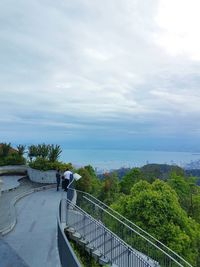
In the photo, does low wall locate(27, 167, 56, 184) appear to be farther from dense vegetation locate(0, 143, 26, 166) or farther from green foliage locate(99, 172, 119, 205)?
green foliage locate(99, 172, 119, 205)

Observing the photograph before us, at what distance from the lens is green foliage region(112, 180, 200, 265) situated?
1154 inches

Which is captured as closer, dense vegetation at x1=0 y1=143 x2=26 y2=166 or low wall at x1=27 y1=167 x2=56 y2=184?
low wall at x1=27 y1=167 x2=56 y2=184

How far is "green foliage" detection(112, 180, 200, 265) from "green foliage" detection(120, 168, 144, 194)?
32.0m

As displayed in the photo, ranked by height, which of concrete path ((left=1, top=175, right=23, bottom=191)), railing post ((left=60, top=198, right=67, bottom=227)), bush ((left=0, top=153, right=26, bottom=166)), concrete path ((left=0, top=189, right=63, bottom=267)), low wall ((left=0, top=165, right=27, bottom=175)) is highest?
bush ((left=0, top=153, right=26, bottom=166))

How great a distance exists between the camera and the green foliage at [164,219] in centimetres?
2931

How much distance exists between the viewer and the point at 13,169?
41.5 m

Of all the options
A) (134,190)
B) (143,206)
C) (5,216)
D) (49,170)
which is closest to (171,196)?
(143,206)

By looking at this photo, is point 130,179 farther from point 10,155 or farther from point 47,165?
point 47,165

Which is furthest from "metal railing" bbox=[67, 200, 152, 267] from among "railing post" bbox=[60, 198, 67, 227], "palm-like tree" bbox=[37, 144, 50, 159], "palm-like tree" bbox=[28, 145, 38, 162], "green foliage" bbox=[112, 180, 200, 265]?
"palm-like tree" bbox=[28, 145, 38, 162]

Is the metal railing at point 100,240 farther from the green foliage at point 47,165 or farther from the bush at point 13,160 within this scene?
the bush at point 13,160

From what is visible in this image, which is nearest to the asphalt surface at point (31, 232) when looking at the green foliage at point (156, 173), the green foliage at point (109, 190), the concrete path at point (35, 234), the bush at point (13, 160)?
the concrete path at point (35, 234)

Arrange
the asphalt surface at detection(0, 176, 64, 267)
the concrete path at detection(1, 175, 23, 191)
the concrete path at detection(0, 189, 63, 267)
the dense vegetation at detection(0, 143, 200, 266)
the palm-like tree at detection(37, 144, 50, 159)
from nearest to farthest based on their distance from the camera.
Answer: the asphalt surface at detection(0, 176, 64, 267), the concrete path at detection(0, 189, 63, 267), the dense vegetation at detection(0, 143, 200, 266), the concrete path at detection(1, 175, 23, 191), the palm-like tree at detection(37, 144, 50, 159)

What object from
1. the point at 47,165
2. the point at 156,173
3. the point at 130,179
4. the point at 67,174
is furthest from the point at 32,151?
the point at 156,173

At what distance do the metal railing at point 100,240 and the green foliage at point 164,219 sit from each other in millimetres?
13076
